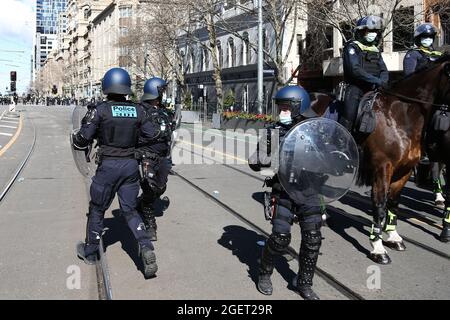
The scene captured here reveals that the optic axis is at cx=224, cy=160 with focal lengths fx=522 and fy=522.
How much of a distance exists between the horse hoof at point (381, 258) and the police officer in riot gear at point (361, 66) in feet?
4.87

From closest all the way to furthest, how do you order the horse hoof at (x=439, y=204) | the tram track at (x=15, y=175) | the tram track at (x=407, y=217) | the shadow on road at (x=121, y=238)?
the shadow on road at (x=121, y=238) → the tram track at (x=407, y=217) → the horse hoof at (x=439, y=204) → the tram track at (x=15, y=175)

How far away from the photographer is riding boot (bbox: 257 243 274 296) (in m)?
4.53

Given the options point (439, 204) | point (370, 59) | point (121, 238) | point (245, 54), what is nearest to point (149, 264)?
point (121, 238)

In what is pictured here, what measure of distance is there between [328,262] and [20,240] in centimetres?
370

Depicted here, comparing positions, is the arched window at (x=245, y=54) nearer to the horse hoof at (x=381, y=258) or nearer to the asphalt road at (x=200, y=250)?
the asphalt road at (x=200, y=250)

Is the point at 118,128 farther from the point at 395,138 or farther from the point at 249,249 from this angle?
the point at 395,138

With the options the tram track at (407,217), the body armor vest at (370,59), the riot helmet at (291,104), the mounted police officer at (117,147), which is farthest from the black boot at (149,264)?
the body armor vest at (370,59)

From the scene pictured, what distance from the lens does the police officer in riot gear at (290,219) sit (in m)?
4.37

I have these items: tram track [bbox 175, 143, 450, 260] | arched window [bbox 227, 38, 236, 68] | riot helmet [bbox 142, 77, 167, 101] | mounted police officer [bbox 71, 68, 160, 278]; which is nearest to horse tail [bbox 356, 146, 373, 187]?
tram track [bbox 175, 143, 450, 260]

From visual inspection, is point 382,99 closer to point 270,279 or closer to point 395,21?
point 270,279

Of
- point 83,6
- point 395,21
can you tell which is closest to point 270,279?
point 395,21

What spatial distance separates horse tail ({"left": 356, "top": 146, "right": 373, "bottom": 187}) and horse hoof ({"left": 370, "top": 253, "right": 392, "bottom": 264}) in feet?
3.10

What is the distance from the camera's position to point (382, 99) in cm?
605

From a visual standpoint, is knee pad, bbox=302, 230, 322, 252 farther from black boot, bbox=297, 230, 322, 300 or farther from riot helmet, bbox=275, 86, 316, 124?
riot helmet, bbox=275, 86, 316, 124
